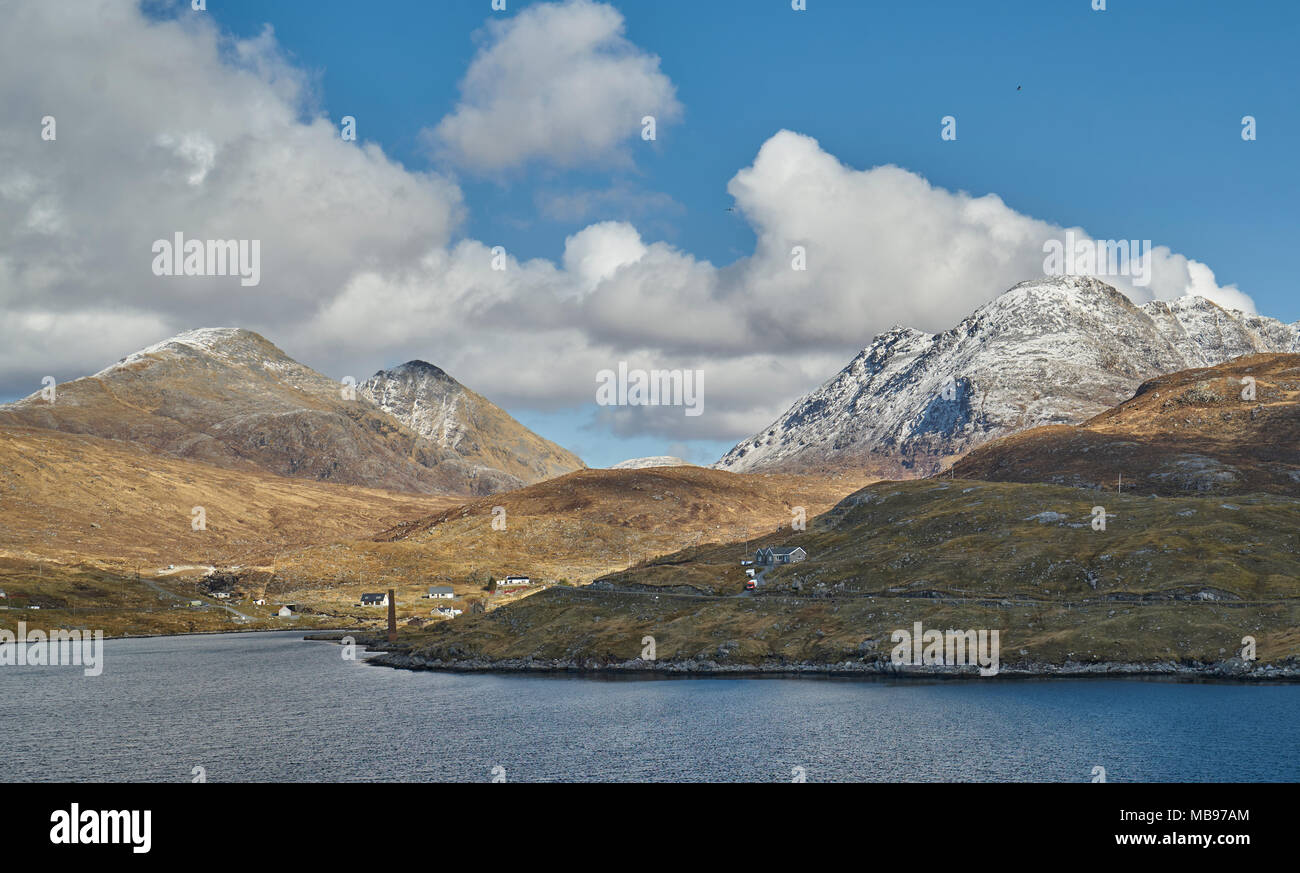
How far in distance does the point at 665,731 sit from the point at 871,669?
54.7 metres

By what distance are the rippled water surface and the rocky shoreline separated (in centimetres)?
464

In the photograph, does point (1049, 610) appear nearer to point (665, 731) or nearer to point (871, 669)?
point (871, 669)

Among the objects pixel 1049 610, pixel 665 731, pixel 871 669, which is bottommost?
pixel 665 731

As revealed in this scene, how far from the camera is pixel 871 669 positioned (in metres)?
156

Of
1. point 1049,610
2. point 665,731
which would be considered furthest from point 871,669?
point 665,731

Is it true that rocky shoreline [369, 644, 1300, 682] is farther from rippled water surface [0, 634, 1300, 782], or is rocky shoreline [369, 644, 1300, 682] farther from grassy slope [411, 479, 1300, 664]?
rippled water surface [0, 634, 1300, 782]

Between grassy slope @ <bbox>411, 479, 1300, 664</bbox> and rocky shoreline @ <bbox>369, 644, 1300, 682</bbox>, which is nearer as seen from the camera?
rocky shoreline @ <bbox>369, 644, 1300, 682</bbox>

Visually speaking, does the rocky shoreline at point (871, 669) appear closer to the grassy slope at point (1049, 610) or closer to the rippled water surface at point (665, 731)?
the grassy slope at point (1049, 610)

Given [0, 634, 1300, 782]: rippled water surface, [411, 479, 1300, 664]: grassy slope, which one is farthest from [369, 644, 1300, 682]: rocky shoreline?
[0, 634, 1300, 782]: rippled water surface

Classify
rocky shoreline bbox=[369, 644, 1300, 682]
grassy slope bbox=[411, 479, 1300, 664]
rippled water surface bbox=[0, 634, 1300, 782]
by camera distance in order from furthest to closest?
grassy slope bbox=[411, 479, 1300, 664], rocky shoreline bbox=[369, 644, 1300, 682], rippled water surface bbox=[0, 634, 1300, 782]

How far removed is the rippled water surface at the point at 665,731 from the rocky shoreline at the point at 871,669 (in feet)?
15.2

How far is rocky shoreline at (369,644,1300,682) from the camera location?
5285 inches

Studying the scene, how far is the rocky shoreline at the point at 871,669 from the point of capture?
13425cm
